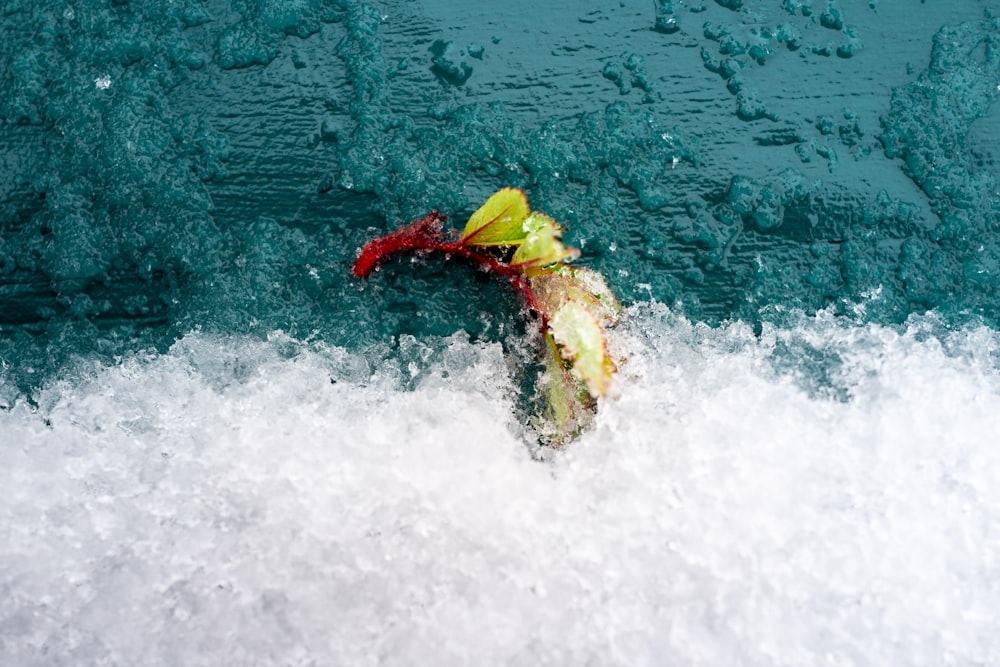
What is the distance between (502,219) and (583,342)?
26 cm

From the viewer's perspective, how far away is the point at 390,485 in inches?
50.3

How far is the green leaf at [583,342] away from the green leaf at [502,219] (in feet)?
0.52

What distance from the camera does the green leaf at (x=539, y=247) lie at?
3.88 ft

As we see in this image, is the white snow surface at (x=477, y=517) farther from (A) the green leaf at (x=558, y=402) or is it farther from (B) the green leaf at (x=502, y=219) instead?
(B) the green leaf at (x=502, y=219)

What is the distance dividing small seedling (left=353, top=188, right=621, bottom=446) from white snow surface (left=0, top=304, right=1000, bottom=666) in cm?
6

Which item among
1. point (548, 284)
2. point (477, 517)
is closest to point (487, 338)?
point (548, 284)

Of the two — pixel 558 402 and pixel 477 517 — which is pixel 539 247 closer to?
pixel 558 402

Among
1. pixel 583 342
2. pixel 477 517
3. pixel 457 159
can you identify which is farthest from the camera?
pixel 457 159

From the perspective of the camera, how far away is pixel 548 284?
128cm

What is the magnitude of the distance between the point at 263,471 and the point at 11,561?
461 mm

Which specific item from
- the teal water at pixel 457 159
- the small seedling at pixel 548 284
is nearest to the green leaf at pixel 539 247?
the small seedling at pixel 548 284

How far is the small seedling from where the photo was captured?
118 centimetres

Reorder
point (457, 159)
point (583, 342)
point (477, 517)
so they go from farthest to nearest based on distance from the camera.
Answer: point (457, 159)
point (477, 517)
point (583, 342)

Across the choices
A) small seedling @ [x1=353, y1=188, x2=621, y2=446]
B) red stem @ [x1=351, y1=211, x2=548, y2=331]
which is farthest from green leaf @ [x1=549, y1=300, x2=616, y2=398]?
red stem @ [x1=351, y1=211, x2=548, y2=331]
